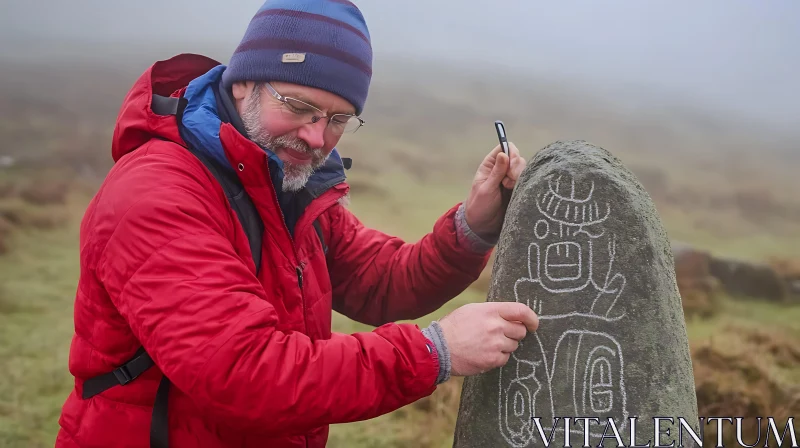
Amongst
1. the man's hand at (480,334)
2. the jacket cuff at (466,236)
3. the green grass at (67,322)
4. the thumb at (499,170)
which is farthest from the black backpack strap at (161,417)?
the green grass at (67,322)

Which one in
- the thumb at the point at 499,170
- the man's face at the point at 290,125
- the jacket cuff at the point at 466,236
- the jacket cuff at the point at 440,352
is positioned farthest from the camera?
the jacket cuff at the point at 466,236

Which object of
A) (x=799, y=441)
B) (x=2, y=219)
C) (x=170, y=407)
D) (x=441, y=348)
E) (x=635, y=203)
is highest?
(x=2, y=219)

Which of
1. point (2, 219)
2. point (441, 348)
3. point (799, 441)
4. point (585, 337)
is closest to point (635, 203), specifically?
→ point (585, 337)

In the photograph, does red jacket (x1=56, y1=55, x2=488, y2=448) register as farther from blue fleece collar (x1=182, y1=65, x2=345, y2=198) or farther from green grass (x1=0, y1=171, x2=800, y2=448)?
green grass (x1=0, y1=171, x2=800, y2=448)

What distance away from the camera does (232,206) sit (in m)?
1.83

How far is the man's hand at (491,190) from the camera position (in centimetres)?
236

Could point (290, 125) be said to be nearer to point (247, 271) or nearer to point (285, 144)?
point (285, 144)

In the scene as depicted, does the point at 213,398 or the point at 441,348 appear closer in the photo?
the point at 213,398

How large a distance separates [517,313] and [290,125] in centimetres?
89

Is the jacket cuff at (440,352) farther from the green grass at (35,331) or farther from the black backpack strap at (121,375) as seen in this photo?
the green grass at (35,331)

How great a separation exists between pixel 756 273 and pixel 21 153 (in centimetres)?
646

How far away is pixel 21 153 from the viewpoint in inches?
228

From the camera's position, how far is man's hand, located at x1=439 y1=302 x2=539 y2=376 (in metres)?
1.76

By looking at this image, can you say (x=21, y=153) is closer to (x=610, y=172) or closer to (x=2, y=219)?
(x=2, y=219)
